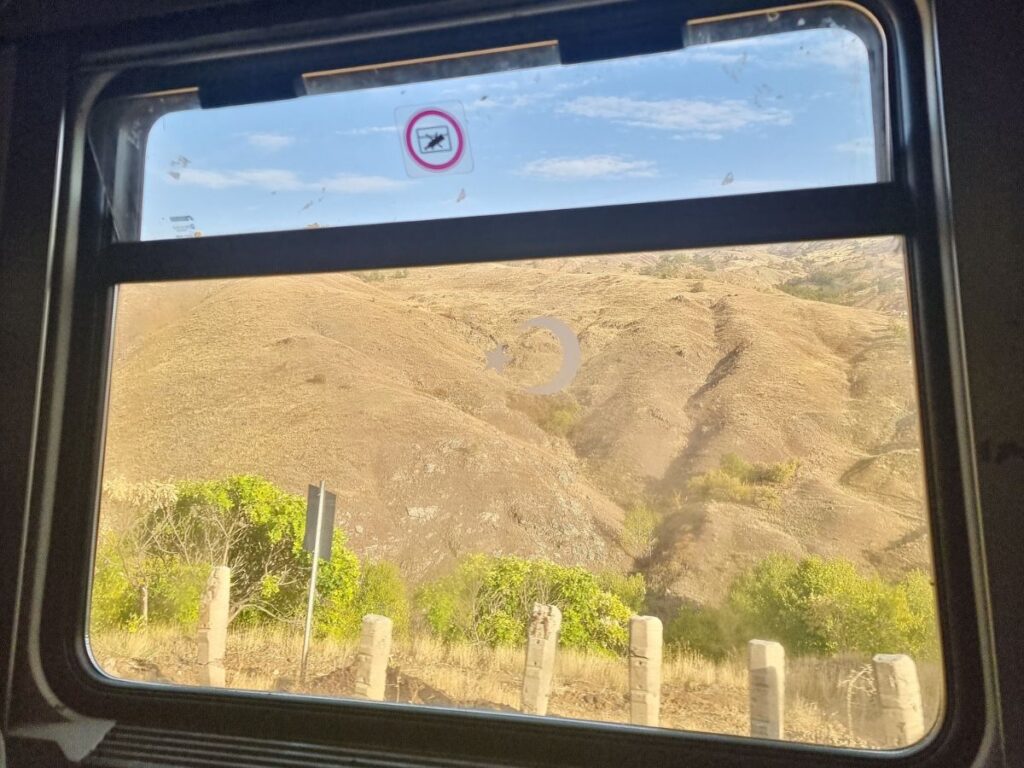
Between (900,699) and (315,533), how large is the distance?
47.5 inches

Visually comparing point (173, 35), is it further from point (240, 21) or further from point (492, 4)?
point (492, 4)

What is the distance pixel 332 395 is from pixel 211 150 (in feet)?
2.24

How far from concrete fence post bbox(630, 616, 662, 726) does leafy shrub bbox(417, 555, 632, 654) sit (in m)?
0.03

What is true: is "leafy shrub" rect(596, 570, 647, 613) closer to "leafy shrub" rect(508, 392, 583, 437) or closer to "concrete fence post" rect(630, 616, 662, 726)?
"concrete fence post" rect(630, 616, 662, 726)

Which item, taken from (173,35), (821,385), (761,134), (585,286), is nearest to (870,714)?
(821,385)

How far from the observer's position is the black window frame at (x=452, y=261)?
130 centimetres

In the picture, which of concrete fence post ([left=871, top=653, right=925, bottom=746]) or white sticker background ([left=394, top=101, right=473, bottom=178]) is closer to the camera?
concrete fence post ([left=871, top=653, right=925, bottom=746])

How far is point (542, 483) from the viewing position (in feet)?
5.15

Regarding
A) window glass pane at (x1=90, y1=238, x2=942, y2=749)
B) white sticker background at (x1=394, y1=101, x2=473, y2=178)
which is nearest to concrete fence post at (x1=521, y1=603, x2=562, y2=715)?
window glass pane at (x1=90, y1=238, x2=942, y2=749)

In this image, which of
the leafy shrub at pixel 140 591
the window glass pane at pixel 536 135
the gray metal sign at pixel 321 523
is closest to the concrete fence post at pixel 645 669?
the gray metal sign at pixel 321 523

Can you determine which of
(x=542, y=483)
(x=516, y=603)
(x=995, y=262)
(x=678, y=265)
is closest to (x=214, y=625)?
(x=516, y=603)

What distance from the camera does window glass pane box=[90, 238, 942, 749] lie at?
138 cm

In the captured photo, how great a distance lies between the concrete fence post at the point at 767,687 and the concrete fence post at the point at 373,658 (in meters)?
0.75

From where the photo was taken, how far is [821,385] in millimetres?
1444
